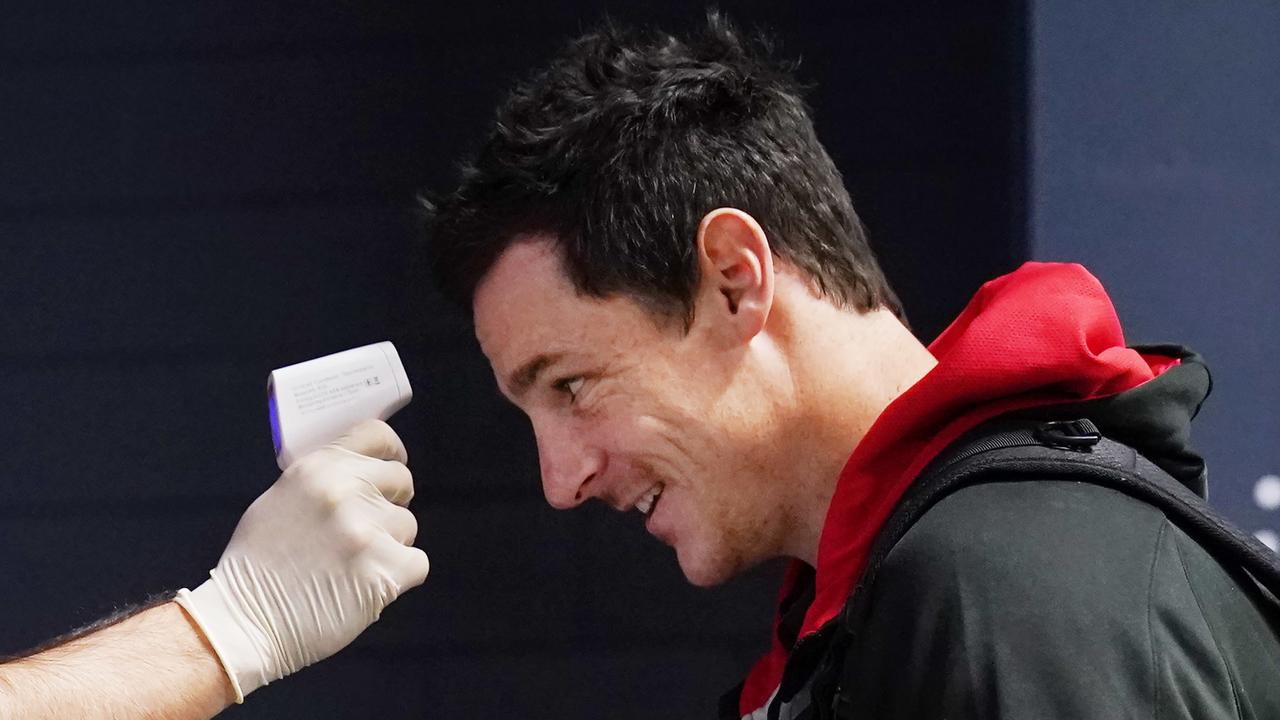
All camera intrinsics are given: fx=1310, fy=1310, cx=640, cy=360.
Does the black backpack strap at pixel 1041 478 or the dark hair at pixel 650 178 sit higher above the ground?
the dark hair at pixel 650 178

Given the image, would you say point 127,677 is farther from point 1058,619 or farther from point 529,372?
point 1058,619

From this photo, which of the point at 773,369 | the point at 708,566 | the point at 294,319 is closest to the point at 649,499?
the point at 708,566

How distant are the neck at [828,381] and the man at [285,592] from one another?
50 centimetres

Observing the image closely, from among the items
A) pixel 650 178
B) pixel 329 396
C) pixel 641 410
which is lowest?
pixel 641 410

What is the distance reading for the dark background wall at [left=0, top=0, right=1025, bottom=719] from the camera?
211 centimetres

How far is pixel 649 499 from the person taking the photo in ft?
4.83

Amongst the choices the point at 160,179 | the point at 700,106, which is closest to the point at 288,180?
the point at 160,179

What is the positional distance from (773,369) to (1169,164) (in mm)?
910

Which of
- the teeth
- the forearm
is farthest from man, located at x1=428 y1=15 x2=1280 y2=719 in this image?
the forearm

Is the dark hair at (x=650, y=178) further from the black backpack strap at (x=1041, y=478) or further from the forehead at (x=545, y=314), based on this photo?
the black backpack strap at (x=1041, y=478)

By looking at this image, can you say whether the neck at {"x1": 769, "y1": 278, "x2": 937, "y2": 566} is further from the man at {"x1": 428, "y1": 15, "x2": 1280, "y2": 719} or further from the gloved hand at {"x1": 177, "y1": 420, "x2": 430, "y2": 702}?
the gloved hand at {"x1": 177, "y1": 420, "x2": 430, "y2": 702}

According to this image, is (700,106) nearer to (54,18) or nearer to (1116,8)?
(1116,8)

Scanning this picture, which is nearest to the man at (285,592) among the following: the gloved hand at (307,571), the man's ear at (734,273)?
the gloved hand at (307,571)

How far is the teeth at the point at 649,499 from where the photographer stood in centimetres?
Result: 146
